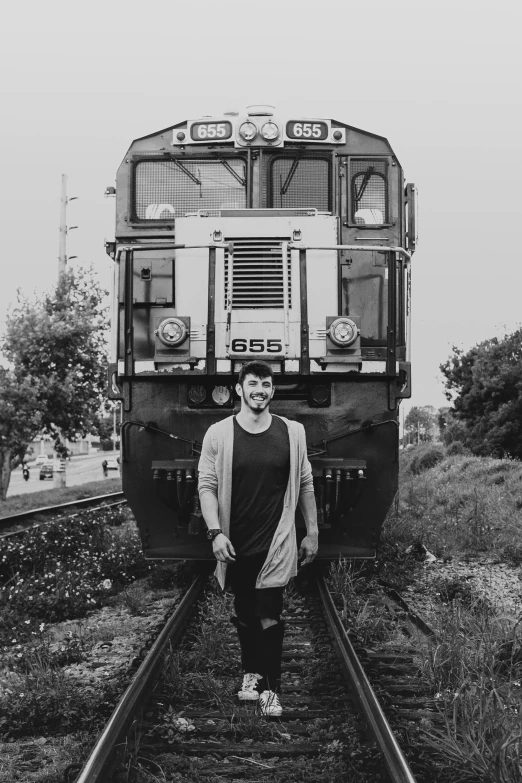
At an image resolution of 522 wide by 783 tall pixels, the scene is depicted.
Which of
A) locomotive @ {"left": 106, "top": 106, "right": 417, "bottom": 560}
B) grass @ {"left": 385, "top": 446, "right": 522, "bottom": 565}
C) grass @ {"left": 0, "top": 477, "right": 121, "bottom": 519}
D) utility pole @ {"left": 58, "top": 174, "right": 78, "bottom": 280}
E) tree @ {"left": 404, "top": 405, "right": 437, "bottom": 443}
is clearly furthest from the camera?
tree @ {"left": 404, "top": 405, "right": 437, "bottom": 443}

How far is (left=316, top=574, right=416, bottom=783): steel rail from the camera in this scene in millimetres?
3475

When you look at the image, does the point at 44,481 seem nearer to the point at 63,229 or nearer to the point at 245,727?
the point at 63,229

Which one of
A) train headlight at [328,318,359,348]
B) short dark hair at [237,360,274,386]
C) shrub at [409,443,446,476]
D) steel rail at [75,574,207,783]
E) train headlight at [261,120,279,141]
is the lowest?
shrub at [409,443,446,476]

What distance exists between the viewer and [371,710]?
418cm

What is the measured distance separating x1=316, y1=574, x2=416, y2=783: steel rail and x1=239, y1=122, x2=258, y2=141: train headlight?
14.7ft

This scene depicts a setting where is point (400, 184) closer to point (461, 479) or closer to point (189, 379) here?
point (189, 379)

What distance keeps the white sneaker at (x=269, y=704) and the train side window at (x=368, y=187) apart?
193 inches

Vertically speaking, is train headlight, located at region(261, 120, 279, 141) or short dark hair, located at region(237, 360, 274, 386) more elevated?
train headlight, located at region(261, 120, 279, 141)

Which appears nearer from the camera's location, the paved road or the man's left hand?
the man's left hand

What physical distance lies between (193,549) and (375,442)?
1.85m

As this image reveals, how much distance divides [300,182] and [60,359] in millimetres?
11721

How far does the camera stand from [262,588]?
4578 millimetres

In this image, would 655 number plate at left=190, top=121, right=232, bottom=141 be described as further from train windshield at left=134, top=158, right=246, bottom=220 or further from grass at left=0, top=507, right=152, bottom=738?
grass at left=0, top=507, right=152, bottom=738

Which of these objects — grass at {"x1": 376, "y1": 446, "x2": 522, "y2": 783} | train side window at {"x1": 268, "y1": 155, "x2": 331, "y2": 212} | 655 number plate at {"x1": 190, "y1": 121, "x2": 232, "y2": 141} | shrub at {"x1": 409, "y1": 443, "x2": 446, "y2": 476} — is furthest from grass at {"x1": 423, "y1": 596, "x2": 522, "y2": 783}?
shrub at {"x1": 409, "y1": 443, "x2": 446, "y2": 476}
